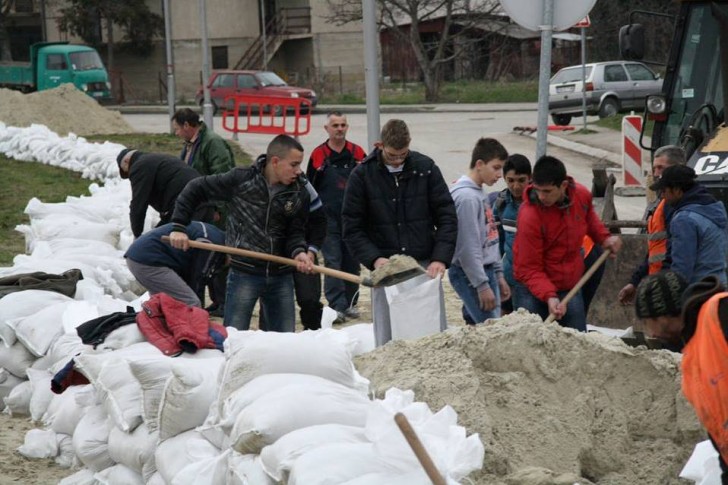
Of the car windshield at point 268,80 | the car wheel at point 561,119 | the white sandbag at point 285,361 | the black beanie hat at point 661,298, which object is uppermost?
the black beanie hat at point 661,298

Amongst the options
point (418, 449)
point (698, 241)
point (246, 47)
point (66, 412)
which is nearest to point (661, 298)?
point (418, 449)

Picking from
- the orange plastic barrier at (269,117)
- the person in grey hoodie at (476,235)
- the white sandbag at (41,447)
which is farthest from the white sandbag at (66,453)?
the orange plastic barrier at (269,117)

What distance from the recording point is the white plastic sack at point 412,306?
20.4 ft

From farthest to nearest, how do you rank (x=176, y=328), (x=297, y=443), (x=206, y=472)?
(x=176, y=328) < (x=206, y=472) < (x=297, y=443)

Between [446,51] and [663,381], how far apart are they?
44.1m

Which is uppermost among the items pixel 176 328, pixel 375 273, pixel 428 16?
pixel 428 16

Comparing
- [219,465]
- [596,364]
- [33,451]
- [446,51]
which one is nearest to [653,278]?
[596,364]

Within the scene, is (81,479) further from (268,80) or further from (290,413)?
(268,80)

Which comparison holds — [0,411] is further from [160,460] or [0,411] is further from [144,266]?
[160,460]

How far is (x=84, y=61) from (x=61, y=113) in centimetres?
1257

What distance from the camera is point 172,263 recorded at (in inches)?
294

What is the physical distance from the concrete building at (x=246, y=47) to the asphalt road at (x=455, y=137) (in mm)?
13393

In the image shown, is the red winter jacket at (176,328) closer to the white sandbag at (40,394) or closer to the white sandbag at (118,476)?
the white sandbag at (118,476)

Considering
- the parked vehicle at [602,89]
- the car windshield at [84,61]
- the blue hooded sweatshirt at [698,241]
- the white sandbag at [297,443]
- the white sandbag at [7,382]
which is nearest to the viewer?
the white sandbag at [297,443]
